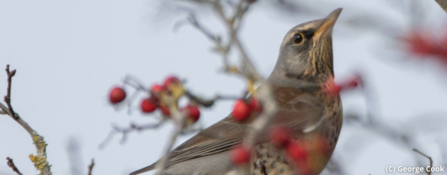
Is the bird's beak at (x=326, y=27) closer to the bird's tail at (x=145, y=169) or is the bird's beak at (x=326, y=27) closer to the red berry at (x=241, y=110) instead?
the bird's tail at (x=145, y=169)

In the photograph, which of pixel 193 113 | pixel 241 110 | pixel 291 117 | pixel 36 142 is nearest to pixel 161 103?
pixel 193 113

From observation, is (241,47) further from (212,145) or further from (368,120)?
(212,145)

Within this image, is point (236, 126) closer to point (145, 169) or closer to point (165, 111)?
point (145, 169)

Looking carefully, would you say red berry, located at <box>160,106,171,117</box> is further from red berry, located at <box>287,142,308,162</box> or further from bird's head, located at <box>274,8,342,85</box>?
bird's head, located at <box>274,8,342,85</box>

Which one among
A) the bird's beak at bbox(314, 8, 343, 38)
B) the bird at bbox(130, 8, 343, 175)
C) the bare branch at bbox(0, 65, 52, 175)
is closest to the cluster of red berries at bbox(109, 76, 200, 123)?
the bare branch at bbox(0, 65, 52, 175)

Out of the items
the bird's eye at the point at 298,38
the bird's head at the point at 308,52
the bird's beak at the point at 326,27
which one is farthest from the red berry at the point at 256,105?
the bird's eye at the point at 298,38

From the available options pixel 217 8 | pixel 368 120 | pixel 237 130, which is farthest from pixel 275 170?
pixel 217 8
